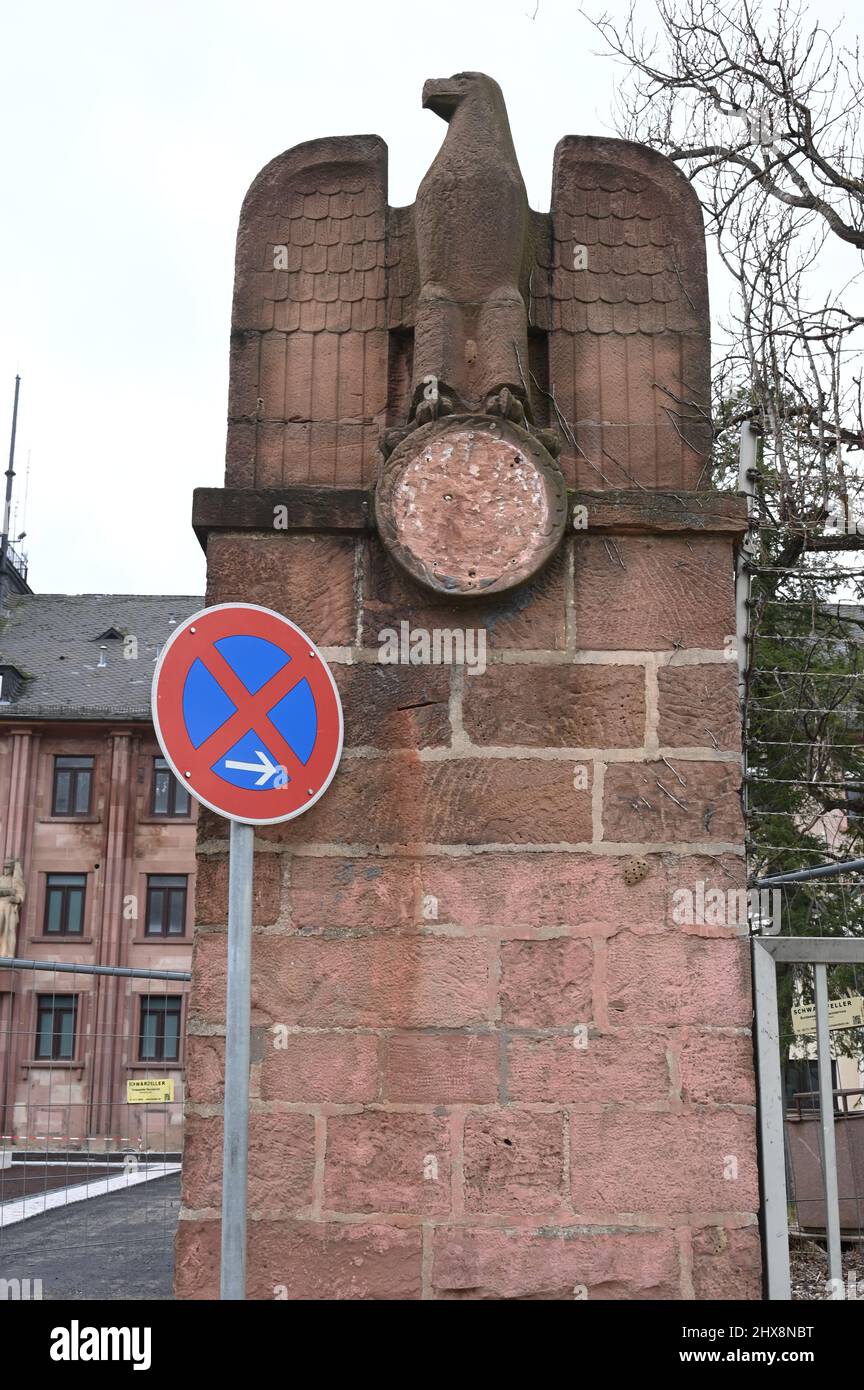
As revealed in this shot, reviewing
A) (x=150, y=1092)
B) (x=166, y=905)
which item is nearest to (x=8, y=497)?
(x=166, y=905)

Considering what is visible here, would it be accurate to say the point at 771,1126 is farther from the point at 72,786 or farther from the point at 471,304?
the point at 72,786

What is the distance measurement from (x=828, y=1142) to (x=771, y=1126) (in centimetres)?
15

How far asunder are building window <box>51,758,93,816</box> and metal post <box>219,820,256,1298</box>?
30.1 meters

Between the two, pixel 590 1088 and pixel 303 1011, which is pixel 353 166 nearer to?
pixel 303 1011

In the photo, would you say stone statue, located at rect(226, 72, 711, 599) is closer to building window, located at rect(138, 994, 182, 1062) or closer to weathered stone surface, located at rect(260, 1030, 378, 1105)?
weathered stone surface, located at rect(260, 1030, 378, 1105)

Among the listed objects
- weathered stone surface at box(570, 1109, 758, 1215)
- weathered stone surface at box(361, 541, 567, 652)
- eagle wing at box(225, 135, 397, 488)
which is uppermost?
eagle wing at box(225, 135, 397, 488)

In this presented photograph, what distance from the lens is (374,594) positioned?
3828 mm

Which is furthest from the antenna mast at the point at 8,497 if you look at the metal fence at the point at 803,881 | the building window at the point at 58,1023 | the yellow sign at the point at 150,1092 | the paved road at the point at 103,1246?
the yellow sign at the point at 150,1092

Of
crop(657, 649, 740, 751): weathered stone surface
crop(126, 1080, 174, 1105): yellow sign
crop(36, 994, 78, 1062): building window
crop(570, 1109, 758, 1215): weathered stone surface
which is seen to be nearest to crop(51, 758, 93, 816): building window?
crop(36, 994, 78, 1062): building window

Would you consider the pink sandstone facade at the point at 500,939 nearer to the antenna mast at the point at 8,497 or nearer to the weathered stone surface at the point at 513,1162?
the weathered stone surface at the point at 513,1162

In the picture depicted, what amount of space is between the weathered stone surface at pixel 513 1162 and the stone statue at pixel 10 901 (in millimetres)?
29107

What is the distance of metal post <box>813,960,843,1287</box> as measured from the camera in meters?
3.42

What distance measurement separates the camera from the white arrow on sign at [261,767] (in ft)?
10.9
